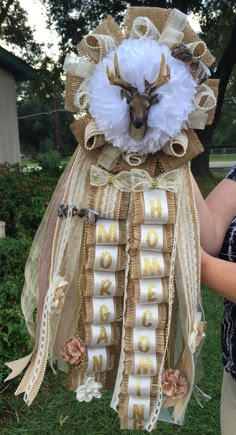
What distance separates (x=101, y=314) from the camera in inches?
48.4

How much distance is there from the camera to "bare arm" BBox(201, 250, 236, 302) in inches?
46.3

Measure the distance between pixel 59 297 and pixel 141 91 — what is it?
1.80 ft

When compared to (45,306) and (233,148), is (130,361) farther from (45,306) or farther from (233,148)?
(233,148)

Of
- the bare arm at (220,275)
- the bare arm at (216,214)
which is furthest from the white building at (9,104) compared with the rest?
the bare arm at (220,275)

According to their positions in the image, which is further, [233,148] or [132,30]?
[233,148]

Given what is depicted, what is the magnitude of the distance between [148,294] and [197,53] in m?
0.61

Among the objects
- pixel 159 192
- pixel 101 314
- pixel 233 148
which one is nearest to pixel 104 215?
pixel 159 192

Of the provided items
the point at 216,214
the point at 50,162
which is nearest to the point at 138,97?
the point at 216,214

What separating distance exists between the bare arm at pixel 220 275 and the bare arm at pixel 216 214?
6cm

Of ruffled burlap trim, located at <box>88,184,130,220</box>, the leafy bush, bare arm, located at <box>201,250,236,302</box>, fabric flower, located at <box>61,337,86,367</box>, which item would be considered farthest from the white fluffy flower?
the leafy bush

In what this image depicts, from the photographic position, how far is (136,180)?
1188mm

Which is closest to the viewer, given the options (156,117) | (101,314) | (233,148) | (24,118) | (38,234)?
(156,117)

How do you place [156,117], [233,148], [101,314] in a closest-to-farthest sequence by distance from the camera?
[156,117] → [101,314] → [233,148]

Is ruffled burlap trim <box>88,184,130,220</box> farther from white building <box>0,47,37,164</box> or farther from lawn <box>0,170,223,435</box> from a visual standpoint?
white building <box>0,47,37,164</box>
